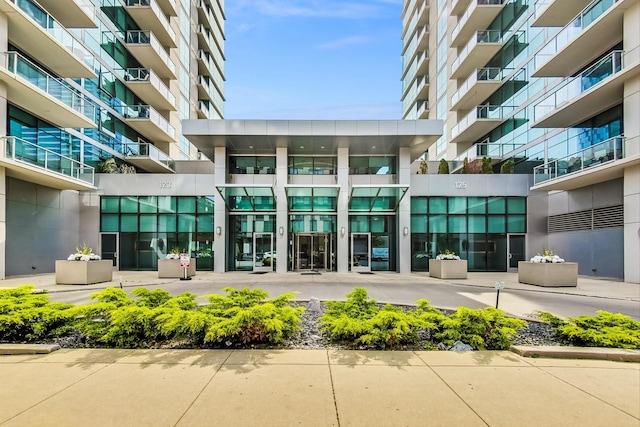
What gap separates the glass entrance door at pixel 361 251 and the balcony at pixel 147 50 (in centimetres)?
2160

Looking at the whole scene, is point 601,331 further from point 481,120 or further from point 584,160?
point 481,120

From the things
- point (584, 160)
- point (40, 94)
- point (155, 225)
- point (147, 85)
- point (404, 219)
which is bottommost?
point (155, 225)

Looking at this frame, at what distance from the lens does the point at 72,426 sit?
3.36m

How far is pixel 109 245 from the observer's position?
22.8 metres

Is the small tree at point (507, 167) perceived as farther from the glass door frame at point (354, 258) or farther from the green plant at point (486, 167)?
the glass door frame at point (354, 258)

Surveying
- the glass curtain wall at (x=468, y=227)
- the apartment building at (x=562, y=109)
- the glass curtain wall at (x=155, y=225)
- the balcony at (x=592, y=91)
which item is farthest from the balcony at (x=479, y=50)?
the glass curtain wall at (x=155, y=225)

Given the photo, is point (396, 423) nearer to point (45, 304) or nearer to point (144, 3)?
point (45, 304)

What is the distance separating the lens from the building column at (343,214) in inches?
851

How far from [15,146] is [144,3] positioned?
691 inches

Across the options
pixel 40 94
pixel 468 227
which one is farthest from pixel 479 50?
pixel 40 94

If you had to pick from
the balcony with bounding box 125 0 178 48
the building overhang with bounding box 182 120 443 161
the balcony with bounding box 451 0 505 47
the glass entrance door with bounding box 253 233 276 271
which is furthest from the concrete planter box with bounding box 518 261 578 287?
the balcony with bounding box 125 0 178 48

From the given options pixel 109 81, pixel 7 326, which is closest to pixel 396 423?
pixel 7 326

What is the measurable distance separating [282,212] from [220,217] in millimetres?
3844

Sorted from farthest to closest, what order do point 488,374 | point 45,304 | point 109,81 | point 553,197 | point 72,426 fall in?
point 109,81, point 553,197, point 45,304, point 488,374, point 72,426
